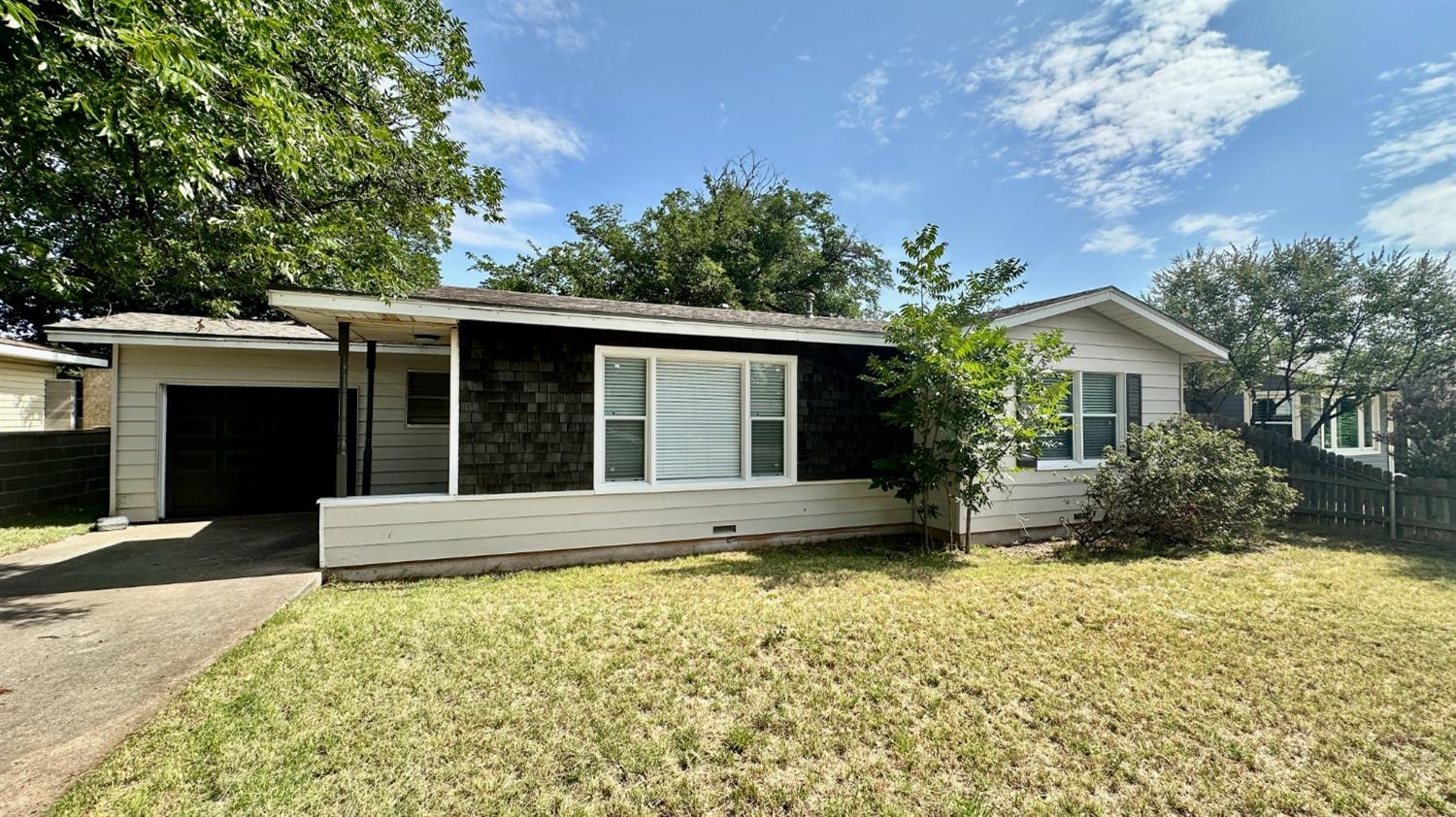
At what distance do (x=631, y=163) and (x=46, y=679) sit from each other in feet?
59.5

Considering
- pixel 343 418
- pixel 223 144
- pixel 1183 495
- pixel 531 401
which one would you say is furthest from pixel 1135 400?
pixel 223 144

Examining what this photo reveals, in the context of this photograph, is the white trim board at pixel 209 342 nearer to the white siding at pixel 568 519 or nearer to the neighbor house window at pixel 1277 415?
the white siding at pixel 568 519

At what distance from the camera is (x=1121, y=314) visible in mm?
8008

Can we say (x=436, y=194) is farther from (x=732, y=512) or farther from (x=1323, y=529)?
(x=1323, y=529)

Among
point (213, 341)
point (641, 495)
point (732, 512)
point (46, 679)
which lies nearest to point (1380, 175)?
point (732, 512)

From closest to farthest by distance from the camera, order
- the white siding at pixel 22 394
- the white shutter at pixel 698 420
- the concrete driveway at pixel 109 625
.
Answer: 1. the concrete driveway at pixel 109 625
2. the white shutter at pixel 698 420
3. the white siding at pixel 22 394

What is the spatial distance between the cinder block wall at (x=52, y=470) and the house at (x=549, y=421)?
1967 millimetres

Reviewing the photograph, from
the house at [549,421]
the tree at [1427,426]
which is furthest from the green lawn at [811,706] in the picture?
the tree at [1427,426]

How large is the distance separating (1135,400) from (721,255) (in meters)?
14.7

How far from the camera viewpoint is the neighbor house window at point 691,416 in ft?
20.9

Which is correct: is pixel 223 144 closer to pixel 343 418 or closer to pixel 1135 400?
pixel 343 418

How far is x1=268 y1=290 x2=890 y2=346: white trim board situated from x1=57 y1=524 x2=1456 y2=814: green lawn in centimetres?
262

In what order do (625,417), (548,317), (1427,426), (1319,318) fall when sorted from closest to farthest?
(548,317)
(625,417)
(1427,426)
(1319,318)

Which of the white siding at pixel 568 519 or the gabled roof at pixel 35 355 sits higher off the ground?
the gabled roof at pixel 35 355
